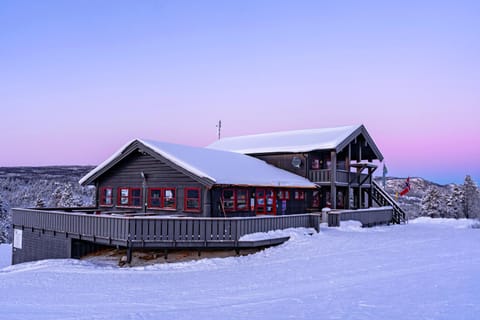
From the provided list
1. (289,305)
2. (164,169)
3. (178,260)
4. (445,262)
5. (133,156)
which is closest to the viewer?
(289,305)

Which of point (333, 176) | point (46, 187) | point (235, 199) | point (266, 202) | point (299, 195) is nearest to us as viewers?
point (235, 199)

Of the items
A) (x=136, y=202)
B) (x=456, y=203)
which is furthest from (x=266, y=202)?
(x=456, y=203)

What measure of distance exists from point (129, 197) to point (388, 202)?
21.7 metres

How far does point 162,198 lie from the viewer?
2256 centimetres

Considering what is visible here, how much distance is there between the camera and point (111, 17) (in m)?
29.6

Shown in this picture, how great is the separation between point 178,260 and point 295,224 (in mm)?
6488

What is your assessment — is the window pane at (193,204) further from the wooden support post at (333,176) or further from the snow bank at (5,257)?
the snow bank at (5,257)

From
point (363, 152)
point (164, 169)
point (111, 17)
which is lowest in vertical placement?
point (164, 169)

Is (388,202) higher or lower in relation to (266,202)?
lower

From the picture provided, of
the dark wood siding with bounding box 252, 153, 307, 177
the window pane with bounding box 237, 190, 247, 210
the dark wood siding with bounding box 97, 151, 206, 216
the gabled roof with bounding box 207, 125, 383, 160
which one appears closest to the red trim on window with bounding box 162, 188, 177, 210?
the dark wood siding with bounding box 97, 151, 206, 216

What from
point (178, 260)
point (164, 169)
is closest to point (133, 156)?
point (164, 169)

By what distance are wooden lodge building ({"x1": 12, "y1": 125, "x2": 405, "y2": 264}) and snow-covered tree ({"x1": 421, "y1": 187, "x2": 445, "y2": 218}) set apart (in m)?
25.9

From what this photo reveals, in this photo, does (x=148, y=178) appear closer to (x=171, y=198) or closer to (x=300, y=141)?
(x=171, y=198)

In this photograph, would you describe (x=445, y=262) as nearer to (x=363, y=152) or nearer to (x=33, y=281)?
(x=33, y=281)
